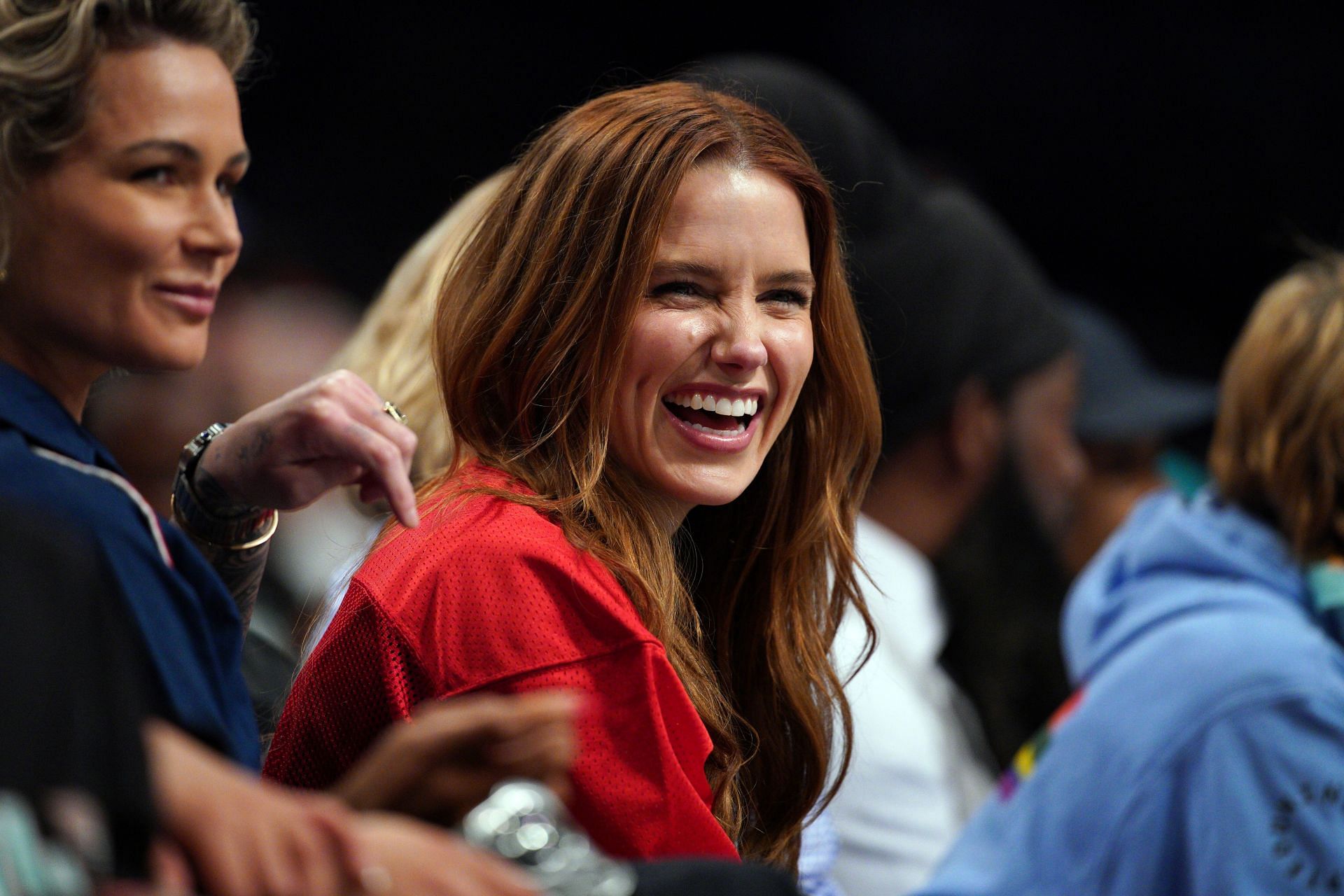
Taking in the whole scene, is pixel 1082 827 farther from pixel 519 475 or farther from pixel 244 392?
pixel 244 392

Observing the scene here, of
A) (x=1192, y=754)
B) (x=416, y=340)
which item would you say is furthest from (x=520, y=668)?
(x=1192, y=754)

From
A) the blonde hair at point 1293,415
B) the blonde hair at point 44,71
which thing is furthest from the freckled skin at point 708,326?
the blonde hair at point 1293,415

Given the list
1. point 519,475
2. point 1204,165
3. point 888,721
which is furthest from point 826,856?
point 1204,165

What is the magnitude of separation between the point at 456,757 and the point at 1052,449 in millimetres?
4551

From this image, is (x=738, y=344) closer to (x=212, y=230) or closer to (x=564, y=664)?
(x=564, y=664)

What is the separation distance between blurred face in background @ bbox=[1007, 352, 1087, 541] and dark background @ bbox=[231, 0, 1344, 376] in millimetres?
1663

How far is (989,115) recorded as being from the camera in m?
7.34

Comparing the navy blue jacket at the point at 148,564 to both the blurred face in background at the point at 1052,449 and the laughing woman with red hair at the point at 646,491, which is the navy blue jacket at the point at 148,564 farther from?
the blurred face in background at the point at 1052,449

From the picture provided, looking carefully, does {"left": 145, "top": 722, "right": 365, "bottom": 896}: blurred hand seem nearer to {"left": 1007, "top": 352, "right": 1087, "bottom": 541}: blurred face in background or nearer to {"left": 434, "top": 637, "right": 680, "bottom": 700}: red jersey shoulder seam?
{"left": 434, "top": 637, "right": 680, "bottom": 700}: red jersey shoulder seam

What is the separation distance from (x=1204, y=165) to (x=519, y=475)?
595 centimetres

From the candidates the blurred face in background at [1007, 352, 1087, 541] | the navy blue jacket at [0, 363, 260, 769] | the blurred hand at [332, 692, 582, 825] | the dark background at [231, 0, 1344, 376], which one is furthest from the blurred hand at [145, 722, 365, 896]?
the dark background at [231, 0, 1344, 376]

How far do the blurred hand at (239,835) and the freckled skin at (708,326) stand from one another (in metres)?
1.06

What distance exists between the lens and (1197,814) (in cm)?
277

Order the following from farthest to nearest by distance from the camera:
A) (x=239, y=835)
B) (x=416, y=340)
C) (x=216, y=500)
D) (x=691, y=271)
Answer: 1. (x=416, y=340)
2. (x=691, y=271)
3. (x=216, y=500)
4. (x=239, y=835)
